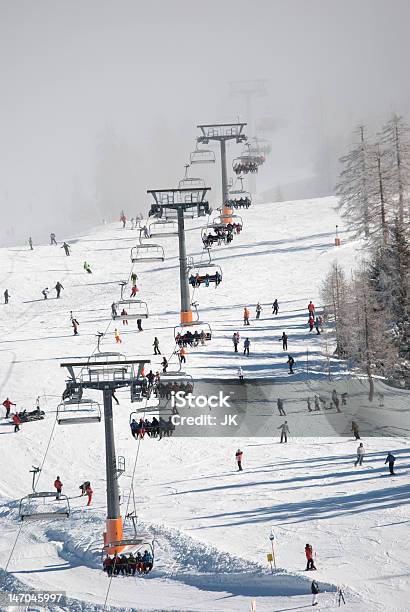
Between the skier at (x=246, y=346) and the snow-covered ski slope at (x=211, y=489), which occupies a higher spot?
the skier at (x=246, y=346)

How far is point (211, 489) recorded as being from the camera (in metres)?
37.2

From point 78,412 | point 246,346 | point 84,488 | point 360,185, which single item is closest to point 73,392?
point 84,488

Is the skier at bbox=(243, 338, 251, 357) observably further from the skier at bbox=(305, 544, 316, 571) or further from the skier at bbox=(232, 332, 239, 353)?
the skier at bbox=(305, 544, 316, 571)

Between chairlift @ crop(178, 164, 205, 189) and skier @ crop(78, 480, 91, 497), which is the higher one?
chairlift @ crop(178, 164, 205, 189)

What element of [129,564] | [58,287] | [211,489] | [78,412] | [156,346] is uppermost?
[58,287]

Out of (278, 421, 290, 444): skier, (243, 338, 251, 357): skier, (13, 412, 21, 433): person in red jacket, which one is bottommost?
(278, 421, 290, 444): skier

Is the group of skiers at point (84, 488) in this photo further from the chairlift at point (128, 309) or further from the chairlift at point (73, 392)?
the chairlift at point (128, 309)

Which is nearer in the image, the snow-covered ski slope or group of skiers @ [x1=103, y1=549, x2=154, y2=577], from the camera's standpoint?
group of skiers @ [x1=103, y1=549, x2=154, y2=577]

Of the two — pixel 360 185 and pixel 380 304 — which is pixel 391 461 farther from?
pixel 360 185

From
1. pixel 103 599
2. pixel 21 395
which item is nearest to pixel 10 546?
pixel 103 599

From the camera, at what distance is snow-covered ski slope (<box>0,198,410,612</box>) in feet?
97.8

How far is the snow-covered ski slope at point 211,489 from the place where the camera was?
29.8m

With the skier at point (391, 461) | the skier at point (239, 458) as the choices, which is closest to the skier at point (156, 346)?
the skier at point (239, 458)

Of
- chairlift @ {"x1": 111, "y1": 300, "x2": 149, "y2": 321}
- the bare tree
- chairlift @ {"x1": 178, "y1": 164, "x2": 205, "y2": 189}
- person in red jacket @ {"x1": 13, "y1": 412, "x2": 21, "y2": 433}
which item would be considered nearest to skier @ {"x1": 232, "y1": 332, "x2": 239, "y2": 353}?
chairlift @ {"x1": 111, "y1": 300, "x2": 149, "y2": 321}
